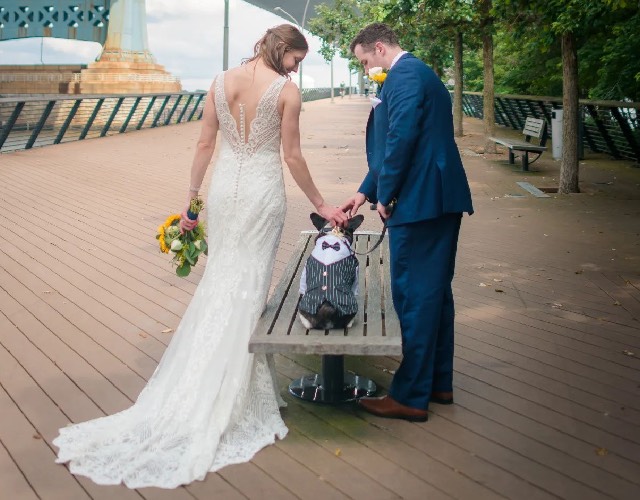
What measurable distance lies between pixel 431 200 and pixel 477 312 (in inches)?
103

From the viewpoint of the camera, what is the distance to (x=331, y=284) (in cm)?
425

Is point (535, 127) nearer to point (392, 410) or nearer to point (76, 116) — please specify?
point (76, 116)

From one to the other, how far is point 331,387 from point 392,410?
1.41 feet

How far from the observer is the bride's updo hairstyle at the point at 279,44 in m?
4.27

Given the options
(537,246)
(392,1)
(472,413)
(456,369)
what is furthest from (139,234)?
(392,1)

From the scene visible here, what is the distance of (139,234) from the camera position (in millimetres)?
9953

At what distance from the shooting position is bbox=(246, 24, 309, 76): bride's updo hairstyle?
4.27 meters

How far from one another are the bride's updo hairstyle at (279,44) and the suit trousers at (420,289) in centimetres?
102

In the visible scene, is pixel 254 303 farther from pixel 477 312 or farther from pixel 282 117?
pixel 477 312

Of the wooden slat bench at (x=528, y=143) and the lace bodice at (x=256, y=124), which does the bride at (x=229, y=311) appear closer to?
the lace bodice at (x=256, y=124)

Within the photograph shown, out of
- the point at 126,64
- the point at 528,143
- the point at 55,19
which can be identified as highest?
the point at 55,19

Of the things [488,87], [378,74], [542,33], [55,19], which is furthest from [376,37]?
[55,19]

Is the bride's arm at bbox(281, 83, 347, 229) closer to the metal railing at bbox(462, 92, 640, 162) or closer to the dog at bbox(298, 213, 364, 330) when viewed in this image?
the dog at bbox(298, 213, 364, 330)

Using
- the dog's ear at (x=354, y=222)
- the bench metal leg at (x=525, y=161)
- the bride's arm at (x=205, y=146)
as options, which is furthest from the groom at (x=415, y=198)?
the bench metal leg at (x=525, y=161)
